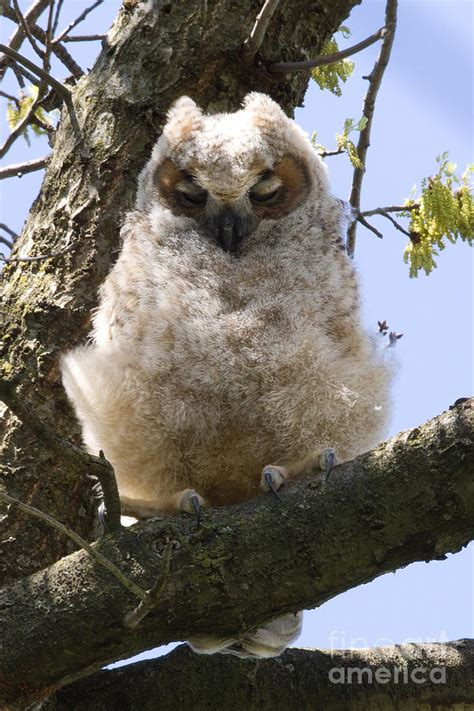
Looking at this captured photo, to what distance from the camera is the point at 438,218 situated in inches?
140

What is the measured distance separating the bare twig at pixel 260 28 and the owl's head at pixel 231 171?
1.08 feet

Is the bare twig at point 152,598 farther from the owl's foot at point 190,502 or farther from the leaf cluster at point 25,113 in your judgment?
the leaf cluster at point 25,113

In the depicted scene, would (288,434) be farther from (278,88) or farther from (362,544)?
(278,88)

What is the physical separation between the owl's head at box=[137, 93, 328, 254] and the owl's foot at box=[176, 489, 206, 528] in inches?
30.2

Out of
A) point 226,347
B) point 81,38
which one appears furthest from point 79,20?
point 226,347

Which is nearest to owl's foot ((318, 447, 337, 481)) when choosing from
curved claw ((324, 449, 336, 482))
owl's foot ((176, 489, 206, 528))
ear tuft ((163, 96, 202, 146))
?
curved claw ((324, 449, 336, 482))

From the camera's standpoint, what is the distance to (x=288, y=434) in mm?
2758

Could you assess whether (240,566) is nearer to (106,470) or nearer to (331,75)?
(106,470)

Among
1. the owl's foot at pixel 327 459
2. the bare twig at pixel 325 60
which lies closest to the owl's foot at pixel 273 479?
the owl's foot at pixel 327 459

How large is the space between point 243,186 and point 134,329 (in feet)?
1.86

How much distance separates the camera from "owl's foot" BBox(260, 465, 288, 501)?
8.14 ft

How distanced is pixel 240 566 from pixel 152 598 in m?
0.32

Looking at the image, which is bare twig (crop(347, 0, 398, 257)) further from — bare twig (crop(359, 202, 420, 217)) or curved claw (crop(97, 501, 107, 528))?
curved claw (crop(97, 501, 107, 528))

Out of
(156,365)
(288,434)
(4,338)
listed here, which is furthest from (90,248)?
(288,434)
